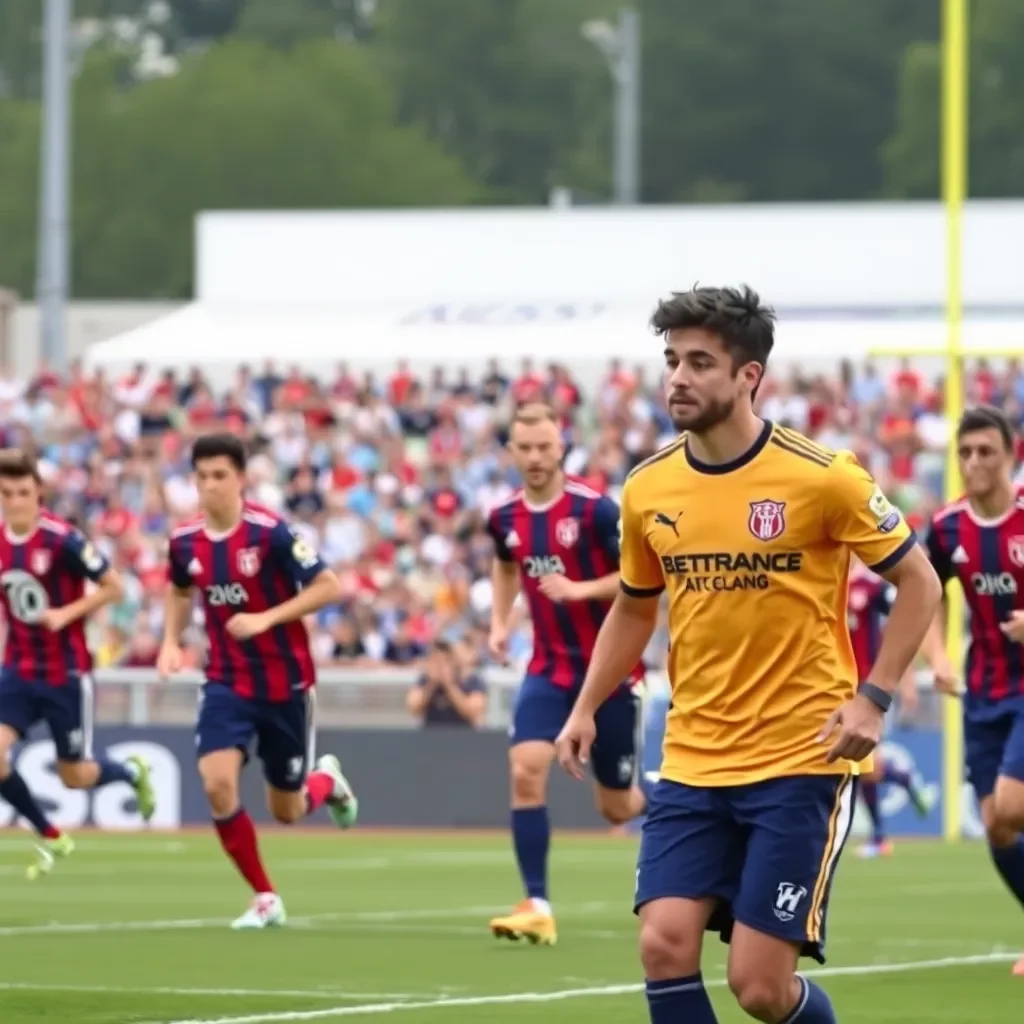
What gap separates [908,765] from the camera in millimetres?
24297

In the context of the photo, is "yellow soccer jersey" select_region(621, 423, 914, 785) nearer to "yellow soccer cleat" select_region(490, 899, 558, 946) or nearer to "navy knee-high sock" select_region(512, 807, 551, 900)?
"yellow soccer cleat" select_region(490, 899, 558, 946)

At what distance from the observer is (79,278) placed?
9325 cm

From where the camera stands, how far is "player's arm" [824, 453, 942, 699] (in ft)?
27.6

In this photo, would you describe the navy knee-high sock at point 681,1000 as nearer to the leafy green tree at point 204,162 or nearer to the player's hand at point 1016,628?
the player's hand at point 1016,628

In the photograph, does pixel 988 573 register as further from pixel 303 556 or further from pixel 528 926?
pixel 303 556

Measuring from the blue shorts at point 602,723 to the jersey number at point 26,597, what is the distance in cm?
355

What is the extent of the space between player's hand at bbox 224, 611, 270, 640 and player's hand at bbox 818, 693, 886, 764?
5.98 m

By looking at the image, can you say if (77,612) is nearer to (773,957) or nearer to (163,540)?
(773,957)

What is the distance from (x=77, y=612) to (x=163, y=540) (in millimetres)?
13526

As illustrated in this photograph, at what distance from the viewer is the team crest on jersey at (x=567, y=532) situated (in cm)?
1434

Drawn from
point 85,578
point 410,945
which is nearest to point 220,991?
point 410,945

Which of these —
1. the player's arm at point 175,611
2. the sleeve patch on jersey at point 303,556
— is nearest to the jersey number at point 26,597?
the player's arm at point 175,611

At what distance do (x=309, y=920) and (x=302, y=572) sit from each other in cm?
209

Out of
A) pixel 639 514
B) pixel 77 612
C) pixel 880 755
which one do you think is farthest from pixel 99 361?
pixel 639 514
